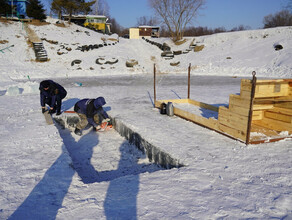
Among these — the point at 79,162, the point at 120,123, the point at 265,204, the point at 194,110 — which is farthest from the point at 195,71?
the point at 265,204

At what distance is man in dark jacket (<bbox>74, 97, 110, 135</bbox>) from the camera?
5.22 meters

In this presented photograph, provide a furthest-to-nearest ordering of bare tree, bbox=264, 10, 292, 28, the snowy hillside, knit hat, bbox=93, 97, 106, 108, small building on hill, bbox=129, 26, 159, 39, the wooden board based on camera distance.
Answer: small building on hill, bbox=129, 26, 159, 39, bare tree, bbox=264, 10, 292, 28, the snowy hillside, the wooden board, knit hat, bbox=93, 97, 106, 108

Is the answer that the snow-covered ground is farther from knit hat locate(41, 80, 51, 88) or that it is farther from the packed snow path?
knit hat locate(41, 80, 51, 88)

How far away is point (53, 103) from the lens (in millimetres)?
6438

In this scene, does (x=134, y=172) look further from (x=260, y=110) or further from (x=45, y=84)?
(x=45, y=84)

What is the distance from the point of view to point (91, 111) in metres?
5.48

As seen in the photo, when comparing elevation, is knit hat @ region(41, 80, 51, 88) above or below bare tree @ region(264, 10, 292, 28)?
below

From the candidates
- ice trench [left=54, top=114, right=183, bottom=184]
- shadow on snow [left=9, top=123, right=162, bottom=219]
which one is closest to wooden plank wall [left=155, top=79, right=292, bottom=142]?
ice trench [left=54, top=114, right=183, bottom=184]

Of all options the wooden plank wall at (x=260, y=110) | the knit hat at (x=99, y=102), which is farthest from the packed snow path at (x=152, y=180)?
the knit hat at (x=99, y=102)

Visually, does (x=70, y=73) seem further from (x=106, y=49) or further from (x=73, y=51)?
(x=106, y=49)

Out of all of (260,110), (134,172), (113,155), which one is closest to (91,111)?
(113,155)

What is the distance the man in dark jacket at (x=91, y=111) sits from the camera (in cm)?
522

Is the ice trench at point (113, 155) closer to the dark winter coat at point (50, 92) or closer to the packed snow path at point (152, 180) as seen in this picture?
the packed snow path at point (152, 180)

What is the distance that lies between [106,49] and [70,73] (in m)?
6.66
